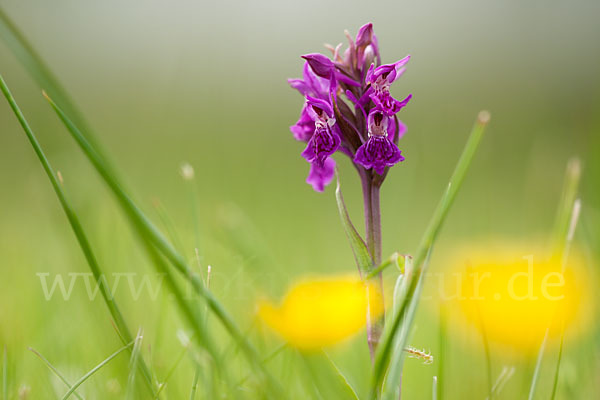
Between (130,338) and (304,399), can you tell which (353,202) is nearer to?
(304,399)

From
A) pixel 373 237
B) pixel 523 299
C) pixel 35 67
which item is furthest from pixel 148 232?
pixel 523 299

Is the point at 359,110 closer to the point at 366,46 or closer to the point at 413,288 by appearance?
the point at 366,46

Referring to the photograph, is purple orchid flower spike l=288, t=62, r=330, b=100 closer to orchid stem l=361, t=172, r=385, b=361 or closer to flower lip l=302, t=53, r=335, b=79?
flower lip l=302, t=53, r=335, b=79

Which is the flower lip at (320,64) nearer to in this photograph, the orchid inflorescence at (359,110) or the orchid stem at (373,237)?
the orchid inflorescence at (359,110)

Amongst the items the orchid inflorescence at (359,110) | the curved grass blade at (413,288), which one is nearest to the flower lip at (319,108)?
the orchid inflorescence at (359,110)

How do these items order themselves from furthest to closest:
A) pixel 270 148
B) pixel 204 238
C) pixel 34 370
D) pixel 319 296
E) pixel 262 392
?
pixel 270 148 → pixel 204 238 → pixel 34 370 → pixel 319 296 → pixel 262 392

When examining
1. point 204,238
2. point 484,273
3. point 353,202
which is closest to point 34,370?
point 484,273
